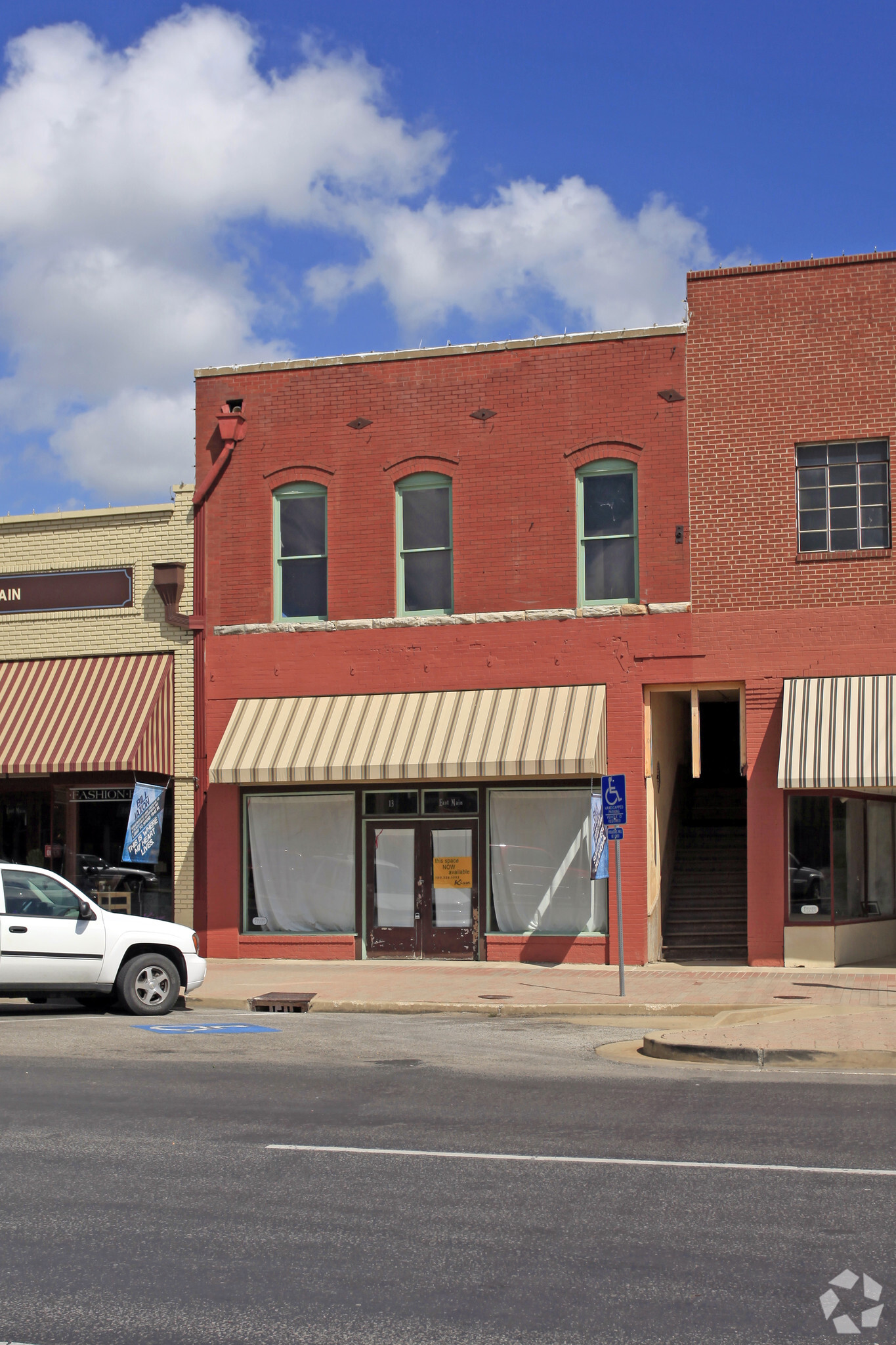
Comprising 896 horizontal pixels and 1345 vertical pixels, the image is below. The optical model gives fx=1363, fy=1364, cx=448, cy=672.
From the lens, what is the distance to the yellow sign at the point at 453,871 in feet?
67.2

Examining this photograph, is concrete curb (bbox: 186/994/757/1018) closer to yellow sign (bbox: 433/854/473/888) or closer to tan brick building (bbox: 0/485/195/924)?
yellow sign (bbox: 433/854/473/888)

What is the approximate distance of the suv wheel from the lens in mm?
14375

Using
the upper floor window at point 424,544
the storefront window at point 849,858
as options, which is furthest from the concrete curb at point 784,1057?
the upper floor window at point 424,544

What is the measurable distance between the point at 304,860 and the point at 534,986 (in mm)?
5260

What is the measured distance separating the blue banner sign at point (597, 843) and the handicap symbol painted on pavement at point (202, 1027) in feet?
19.2

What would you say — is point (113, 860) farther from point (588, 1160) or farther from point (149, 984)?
point (588, 1160)

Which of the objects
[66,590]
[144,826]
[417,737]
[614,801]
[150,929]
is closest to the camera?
[150,929]

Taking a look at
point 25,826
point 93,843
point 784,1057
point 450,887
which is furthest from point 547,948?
point 25,826

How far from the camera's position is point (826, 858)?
19.4 meters

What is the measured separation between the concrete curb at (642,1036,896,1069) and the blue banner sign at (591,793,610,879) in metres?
6.18

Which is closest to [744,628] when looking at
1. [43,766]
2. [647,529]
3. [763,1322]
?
[647,529]

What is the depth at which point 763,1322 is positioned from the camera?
4988 millimetres

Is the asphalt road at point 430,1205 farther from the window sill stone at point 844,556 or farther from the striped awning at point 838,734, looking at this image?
the window sill stone at point 844,556

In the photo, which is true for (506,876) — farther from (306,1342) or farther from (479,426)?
(306,1342)
